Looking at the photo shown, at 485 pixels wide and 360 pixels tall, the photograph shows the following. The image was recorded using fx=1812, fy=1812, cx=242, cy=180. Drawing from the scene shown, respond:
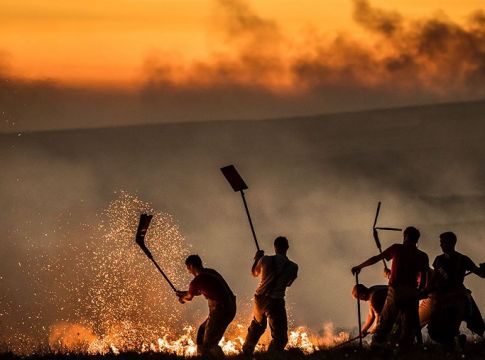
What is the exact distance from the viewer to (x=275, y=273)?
2381 cm

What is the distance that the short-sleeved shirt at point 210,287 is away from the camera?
23.7m

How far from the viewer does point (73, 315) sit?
5281 centimetres

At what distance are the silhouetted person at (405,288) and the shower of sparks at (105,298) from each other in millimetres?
1260

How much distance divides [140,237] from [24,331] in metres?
24.0

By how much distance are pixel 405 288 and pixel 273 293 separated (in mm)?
1941

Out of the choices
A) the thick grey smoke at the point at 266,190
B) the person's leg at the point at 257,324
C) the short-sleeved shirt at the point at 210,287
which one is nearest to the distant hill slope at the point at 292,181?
the thick grey smoke at the point at 266,190

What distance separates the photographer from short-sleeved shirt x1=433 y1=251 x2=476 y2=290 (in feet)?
76.2

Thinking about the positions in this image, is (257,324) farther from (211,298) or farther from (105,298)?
(105,298)

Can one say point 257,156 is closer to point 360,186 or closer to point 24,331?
point 360,186

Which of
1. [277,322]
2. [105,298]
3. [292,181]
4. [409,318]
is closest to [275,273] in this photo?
[277,322]

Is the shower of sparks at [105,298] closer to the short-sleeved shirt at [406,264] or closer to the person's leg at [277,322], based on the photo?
the person's leg at [277,322]

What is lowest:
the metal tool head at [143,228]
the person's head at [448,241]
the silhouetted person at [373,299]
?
the silhouetted person at [373,299]

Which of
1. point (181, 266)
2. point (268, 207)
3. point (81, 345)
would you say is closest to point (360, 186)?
point (268, 207)

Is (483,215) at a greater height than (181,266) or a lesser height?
greater
